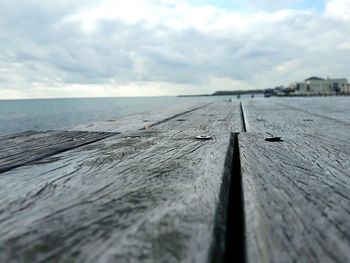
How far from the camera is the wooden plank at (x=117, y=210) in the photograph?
58cm

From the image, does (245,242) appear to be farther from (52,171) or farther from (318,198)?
(52,171)

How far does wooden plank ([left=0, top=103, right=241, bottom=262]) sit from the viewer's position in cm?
58

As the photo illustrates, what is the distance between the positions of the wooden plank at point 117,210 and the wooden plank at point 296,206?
0.24 feet

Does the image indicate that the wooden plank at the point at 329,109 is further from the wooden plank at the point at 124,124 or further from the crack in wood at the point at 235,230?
the crack in wood at the point at 235,230

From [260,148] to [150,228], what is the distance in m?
1.10

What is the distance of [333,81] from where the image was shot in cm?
10350

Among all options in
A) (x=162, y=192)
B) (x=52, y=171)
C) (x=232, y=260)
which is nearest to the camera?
(x=232, y=260)

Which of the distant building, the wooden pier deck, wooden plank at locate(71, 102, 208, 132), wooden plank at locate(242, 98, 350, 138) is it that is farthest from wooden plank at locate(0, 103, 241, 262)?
the distant building

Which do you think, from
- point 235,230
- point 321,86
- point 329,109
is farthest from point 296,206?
point 321,86

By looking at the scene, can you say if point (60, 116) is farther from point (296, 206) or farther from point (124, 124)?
point (296, 206)

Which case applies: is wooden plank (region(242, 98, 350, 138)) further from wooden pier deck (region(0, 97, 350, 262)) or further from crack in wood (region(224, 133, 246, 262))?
crack in wood (region(224, 133, 246, 262))

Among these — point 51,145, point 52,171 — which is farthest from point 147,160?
point 51,145

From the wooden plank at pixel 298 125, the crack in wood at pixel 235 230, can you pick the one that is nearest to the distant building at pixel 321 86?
the wooden plank at pixel 298 125

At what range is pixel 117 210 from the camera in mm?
760
